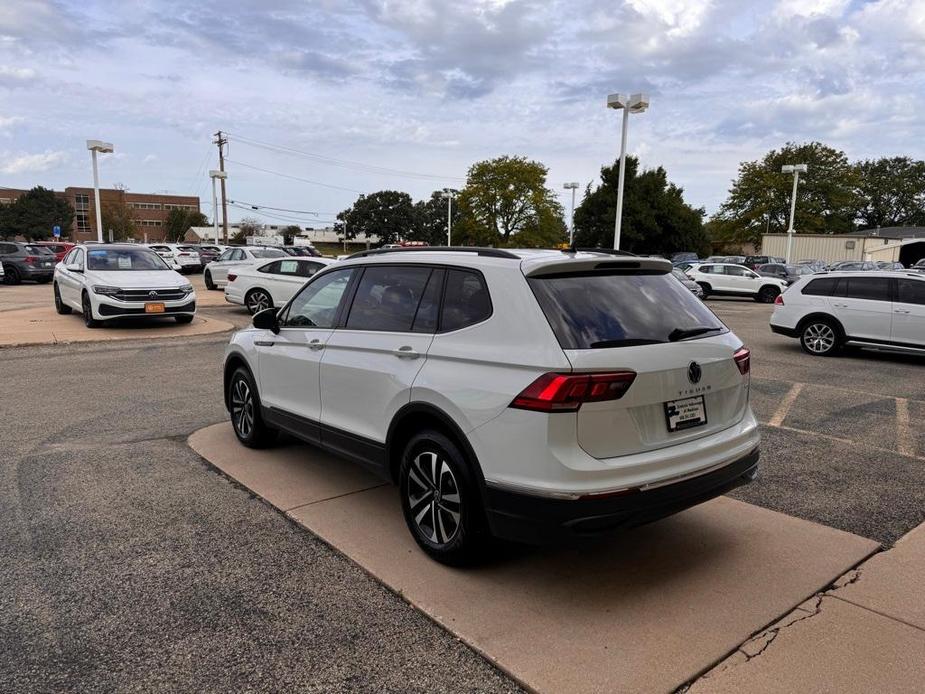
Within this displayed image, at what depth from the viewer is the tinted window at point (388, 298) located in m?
3.98

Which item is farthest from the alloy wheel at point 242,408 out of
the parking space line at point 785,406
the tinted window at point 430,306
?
the parking space line at point 785,406

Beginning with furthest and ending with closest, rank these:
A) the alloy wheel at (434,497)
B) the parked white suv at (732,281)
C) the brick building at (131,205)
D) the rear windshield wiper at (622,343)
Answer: the brick building at (131,205) < the parked white suv at (732,281) < the alloy wheel at (434,497) < the rear windshield wiper at (622,343)

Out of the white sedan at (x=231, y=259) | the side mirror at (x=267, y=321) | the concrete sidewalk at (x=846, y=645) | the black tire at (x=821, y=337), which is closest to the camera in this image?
the concrete sidewalk at (x=846, y=645)

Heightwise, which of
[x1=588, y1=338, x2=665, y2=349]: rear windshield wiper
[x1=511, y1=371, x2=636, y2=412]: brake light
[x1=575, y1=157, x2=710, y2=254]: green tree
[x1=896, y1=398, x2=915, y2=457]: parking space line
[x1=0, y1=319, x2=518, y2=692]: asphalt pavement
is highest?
[x1=575, y1=157, x2=710, y2=254]: green tree

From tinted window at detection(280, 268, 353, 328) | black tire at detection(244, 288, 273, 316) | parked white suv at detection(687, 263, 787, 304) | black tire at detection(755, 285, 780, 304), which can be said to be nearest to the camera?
tinted window at detection(280, 268, 353, 328)

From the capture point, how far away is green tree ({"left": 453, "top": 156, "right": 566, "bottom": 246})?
6931 centimetres

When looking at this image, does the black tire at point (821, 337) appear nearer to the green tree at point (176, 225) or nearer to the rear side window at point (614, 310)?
the rear side window at point (614, 310)

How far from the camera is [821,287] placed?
39.4 ft

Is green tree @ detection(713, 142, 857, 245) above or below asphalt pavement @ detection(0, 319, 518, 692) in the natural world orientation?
above

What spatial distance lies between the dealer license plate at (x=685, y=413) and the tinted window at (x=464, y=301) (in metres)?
1.02

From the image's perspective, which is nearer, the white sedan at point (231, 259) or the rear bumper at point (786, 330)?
the rear bumper at point (786, 330)

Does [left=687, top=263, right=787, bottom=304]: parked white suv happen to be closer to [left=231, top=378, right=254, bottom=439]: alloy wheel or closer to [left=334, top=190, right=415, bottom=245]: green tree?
[left=231, top=378, right=254, bottom=439]: alloy wheel

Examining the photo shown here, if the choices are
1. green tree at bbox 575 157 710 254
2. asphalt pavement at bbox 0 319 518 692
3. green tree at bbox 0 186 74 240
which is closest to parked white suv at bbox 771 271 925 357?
asphalt pavement at bbox 0 319 518 692

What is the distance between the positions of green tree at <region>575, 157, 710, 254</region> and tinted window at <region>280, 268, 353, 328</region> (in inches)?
1924
